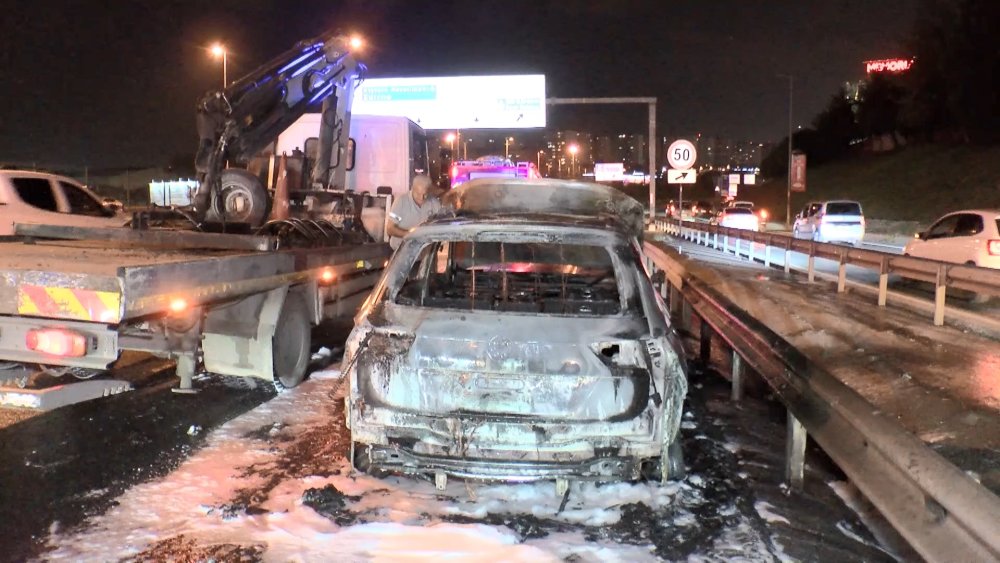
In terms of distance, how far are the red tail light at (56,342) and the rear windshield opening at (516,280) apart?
192 centimetres

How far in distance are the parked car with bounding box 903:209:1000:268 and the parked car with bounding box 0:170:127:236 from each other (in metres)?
14.6

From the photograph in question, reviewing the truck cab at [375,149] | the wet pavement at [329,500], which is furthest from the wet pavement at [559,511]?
the truck cab at [375,149]

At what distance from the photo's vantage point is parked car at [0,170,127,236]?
1220 centimetres

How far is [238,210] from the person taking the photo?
32.5ft

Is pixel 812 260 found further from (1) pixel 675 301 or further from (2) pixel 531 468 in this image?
(2) pixel 531 468

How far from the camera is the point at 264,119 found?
34.9 ft

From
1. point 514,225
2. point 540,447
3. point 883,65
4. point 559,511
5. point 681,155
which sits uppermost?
point 883,65

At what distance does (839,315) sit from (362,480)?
Answer: 9.79 metres

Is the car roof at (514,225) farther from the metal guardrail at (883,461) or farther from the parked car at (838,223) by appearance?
the parked car at (838,223)

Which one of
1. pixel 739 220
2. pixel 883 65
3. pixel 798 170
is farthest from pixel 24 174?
pixel 883 65

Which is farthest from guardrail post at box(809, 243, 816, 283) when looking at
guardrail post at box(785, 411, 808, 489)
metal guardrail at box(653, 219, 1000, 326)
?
guardrail post at box(785, 411, 808, 489)

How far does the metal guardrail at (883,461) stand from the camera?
3.04m

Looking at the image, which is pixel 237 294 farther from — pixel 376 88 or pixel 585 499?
pixel 376 88

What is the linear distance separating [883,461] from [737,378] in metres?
3.73
